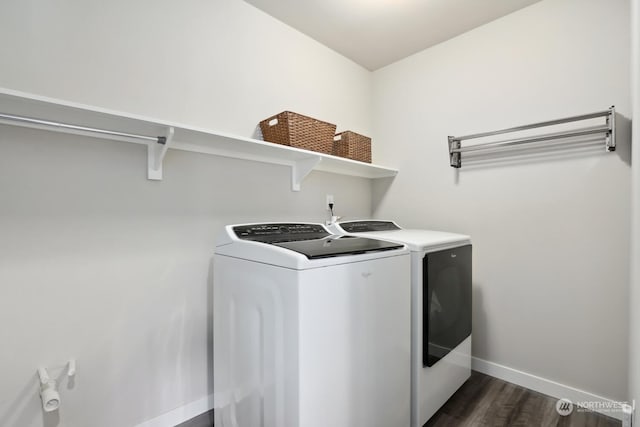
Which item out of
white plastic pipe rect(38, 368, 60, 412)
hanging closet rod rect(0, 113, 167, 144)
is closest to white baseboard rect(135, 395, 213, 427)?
white plastic pipe rect(38, 368, 60, 412)

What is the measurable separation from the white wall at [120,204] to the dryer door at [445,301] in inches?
42.7

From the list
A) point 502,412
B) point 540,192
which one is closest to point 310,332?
point 502,412

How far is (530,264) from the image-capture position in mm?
1896

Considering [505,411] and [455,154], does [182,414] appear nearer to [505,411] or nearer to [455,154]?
[505,411]

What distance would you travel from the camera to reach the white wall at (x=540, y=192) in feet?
5.32

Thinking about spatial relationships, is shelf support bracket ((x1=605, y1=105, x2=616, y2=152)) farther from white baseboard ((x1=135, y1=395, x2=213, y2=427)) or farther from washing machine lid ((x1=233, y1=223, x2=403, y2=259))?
white baseboard ((x1=135, y1=395, x2=213, y2=427))

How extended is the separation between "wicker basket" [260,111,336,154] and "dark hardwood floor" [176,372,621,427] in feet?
5.35

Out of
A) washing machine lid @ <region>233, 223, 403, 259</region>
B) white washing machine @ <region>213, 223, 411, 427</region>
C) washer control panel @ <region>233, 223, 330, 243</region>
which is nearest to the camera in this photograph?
white washing machine @ <region>213, 223, 411, 427</region>

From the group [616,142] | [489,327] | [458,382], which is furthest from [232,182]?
[616,142]

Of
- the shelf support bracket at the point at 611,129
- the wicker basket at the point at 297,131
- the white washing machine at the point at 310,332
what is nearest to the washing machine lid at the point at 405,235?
the white washing machine at the point at 310,332

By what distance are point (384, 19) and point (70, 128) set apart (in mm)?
1940

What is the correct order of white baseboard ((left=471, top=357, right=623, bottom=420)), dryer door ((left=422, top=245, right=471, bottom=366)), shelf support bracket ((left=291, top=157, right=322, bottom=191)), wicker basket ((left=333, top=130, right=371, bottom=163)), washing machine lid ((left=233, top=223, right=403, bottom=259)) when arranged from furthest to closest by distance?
wicker basket ((left=333, top=130, right=371, bottom=163))
shelf support bracket ((left=291, top=157, right=322, bottom=191))
white baseboard ((left=471, top=357, right=623, bottom=420))
dryer door ((left=422, top=245, right=471, bottom=366))
washing machine lid ((left=233, top=223, right=403, bottom=259))

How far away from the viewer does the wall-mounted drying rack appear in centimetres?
156

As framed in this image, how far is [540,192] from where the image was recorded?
185cm
